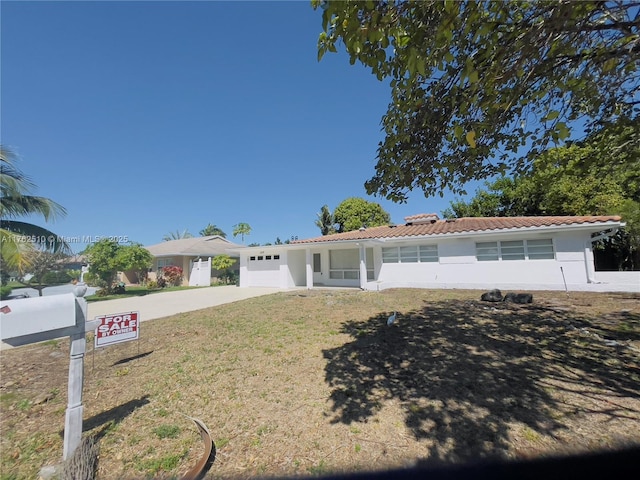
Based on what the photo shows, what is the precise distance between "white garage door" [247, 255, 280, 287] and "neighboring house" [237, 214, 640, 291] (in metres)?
0.07

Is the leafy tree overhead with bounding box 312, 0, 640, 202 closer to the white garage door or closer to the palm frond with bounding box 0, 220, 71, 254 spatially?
the palm frond with bounding box 0, 220, 71, 254

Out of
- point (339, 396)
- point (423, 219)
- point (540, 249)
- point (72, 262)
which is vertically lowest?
point (339, 396)

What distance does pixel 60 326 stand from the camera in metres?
2.80

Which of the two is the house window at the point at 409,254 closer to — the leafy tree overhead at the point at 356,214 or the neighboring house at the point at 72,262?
the leafy tree overhead at the point at 356,214

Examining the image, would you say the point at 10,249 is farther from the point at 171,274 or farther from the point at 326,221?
the point at 326,221

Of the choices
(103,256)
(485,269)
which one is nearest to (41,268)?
(103,256)

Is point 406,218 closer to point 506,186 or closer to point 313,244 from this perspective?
point 313,244

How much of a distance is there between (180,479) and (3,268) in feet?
48.4

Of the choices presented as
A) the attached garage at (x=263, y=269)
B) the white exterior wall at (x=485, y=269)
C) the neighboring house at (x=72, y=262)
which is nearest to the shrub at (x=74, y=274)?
the neighboring house at (x=72, y=262)

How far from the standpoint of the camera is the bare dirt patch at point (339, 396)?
2.88m

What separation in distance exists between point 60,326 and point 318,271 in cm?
1735

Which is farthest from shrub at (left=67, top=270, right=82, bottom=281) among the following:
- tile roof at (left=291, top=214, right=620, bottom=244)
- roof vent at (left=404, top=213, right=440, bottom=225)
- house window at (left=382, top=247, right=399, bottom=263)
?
roof vent at (left=404, top=213, right=440, bottom=225)

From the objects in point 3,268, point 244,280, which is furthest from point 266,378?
point 244,280

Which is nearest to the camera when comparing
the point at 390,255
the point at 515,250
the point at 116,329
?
the point at 116,329
